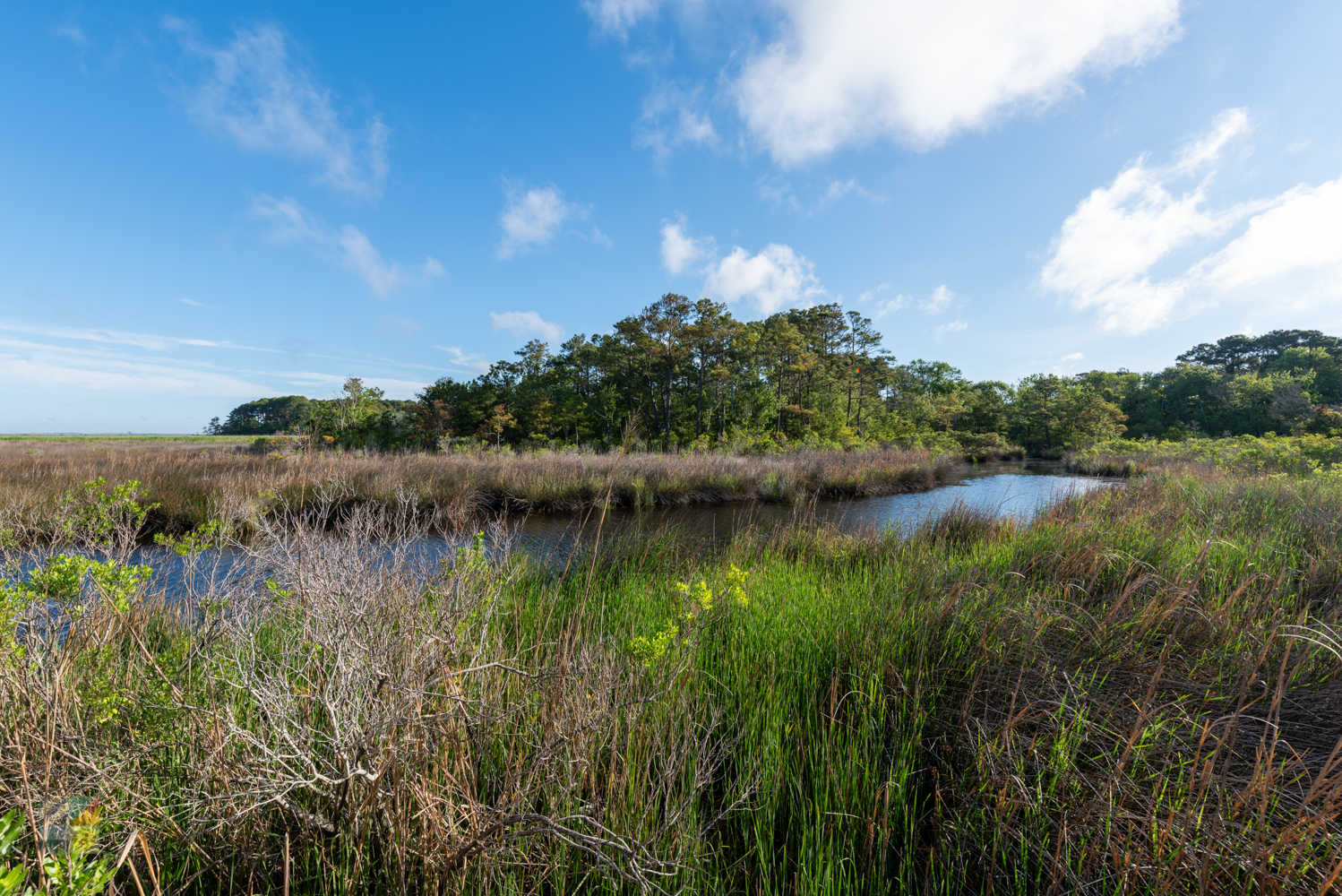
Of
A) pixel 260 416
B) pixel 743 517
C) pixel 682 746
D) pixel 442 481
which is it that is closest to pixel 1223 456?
pixel 743 517

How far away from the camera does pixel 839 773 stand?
1609mm

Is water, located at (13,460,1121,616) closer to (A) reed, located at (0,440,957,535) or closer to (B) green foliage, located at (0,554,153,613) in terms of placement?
(A) reed, located at (0,440,957,535)

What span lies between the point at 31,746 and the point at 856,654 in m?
2.74

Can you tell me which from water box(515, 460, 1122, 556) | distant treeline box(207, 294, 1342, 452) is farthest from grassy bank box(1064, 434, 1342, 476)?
distant treeline box(207, 294, 1342, 452)

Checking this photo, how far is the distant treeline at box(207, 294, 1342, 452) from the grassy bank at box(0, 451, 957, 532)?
710 centimetres

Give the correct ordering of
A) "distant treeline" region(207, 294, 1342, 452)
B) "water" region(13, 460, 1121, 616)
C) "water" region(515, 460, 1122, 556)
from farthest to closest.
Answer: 1. "distant treeline" region(207, 294, 1342, 452)
2. "water" region(515, 460, 1122, 556)
3. "water" region(13, 460, 1121, 616)

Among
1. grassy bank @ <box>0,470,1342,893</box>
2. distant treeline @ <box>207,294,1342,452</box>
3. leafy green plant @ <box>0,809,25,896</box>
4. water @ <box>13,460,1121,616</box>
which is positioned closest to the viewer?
leafy green plant @ <box>0,809,25,896</box>

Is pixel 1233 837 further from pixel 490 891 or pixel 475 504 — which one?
pixel 475 504

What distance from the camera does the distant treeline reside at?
26094 mm

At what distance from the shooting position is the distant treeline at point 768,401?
26094mm

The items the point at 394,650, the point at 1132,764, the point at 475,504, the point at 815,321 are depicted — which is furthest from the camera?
the point at 815,321

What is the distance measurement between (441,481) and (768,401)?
22618 mm

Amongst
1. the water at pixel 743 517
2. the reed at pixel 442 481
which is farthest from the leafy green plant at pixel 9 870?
the reed at pixel 442 481

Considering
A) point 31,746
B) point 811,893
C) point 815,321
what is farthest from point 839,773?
point 815,321
